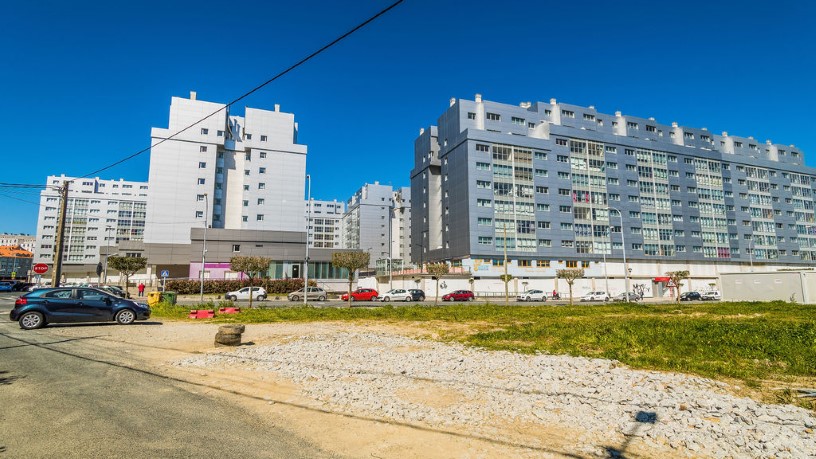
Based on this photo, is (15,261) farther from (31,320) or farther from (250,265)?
(31,320)

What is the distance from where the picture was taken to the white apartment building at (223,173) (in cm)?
6944

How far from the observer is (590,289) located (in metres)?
69.0

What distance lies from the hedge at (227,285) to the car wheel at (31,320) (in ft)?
125

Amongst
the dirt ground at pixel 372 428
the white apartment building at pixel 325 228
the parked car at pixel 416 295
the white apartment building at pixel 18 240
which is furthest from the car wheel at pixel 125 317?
the white apartment building at pixel 18 240

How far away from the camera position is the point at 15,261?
107625mm

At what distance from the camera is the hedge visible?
54.2 meters

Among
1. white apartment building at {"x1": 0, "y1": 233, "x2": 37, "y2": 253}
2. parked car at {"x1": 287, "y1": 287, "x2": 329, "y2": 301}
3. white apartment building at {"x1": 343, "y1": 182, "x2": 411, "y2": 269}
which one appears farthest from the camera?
white apartment building at {"x1": 0, "y1": 233, "x2": 37, "y2": 253}

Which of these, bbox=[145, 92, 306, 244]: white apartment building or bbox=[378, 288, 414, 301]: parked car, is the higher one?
bbox=[145, 92, 306, 244]: white apartment building

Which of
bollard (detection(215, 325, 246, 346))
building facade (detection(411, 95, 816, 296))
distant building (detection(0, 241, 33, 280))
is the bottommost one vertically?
bollard (detection(215, 325, 246, 346))

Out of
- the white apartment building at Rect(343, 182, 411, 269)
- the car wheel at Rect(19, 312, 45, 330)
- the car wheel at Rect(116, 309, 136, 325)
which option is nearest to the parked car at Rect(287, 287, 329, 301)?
the car wheel at Rect(116, 309, 136, 325)

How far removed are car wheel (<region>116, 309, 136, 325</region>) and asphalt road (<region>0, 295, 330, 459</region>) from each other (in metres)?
8.79

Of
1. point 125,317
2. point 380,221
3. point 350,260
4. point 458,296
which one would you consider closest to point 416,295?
point 458,296

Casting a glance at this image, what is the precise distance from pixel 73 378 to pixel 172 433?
4795 millimetres

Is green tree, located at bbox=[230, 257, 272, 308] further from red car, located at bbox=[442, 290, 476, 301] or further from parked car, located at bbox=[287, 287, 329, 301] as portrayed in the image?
red car, located at bbox=[442, 290, 476, 301]
